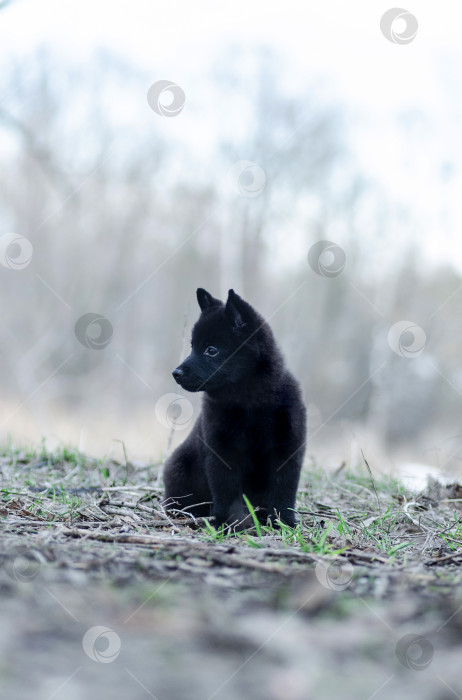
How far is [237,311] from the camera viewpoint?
4730 millimetres

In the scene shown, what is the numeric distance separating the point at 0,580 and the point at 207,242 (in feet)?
71.5

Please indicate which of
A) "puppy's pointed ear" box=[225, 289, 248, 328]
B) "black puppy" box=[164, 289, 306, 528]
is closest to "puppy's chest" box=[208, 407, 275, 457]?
"black puppy" box=[164, 289, 306, 528]

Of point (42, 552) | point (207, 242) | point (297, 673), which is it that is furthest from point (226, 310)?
point (207, 242)

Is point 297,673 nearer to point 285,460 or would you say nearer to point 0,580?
point 0,580

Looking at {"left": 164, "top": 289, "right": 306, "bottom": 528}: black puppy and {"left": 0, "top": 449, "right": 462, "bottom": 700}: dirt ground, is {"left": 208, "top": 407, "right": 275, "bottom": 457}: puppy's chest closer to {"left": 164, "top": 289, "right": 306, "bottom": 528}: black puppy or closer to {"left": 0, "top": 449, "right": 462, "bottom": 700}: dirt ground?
{"left": 164, "top": 289, "right": 306, "bottom": 528}: black puppy

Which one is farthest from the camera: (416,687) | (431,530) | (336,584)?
(431,530)

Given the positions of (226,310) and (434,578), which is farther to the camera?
(226,310)

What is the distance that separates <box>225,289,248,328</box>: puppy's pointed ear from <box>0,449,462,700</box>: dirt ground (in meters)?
1.62

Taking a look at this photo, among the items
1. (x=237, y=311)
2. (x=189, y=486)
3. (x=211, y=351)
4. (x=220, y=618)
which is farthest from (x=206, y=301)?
(x=220, y=618)

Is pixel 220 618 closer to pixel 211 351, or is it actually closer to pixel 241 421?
pixel 241 421

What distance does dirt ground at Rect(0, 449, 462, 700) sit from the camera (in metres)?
1.88

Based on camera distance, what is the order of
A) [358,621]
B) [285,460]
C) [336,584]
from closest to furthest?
[358,621] < [336,584] < [285,460]

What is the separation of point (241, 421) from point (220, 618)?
234cm

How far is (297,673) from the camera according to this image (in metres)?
1.93
